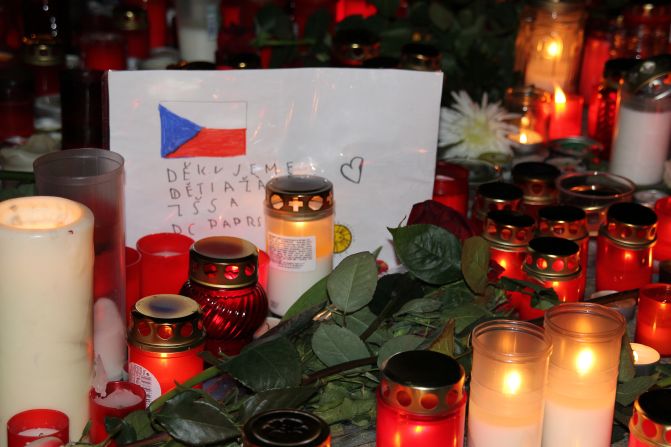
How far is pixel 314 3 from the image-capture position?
5.82 ft

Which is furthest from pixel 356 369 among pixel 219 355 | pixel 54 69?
pixel 54 69

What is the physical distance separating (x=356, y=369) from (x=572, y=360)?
0.57 feet

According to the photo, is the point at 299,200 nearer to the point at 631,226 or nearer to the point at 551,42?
the point at 631,226

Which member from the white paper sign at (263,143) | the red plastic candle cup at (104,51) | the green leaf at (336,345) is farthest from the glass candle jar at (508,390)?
the red plastic candle cup at (104,51)

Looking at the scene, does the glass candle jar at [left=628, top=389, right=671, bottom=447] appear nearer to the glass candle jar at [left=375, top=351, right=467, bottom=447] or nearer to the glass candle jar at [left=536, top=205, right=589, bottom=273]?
the glass candle jar at [left=375, top=351, right=467, bottom=447]

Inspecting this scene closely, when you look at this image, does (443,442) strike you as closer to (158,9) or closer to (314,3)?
(314,3)

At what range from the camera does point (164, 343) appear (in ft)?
2.48

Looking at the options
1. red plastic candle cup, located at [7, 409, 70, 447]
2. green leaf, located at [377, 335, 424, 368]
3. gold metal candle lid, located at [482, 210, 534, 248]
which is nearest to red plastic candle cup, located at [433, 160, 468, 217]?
gold metal candle lid, located at [482, 210, 534, 248]

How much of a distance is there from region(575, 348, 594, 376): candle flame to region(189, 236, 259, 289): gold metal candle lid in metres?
0.28

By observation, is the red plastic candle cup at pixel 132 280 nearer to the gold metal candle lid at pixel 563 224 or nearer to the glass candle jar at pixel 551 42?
the gold metal candle lid at pixel 563 224

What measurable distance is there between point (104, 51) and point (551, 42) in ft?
2.37

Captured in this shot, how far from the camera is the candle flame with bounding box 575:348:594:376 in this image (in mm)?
730

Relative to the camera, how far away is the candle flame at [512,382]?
0.70 m

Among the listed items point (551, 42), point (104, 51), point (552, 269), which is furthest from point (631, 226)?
point (104, 51)
